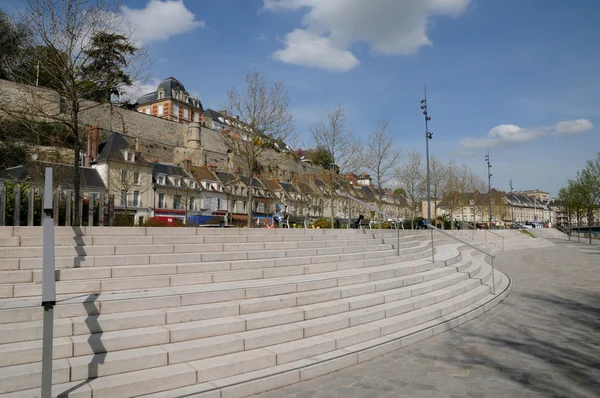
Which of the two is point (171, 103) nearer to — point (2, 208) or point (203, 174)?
point (203, 174)

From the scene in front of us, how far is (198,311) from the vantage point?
5.25 metres

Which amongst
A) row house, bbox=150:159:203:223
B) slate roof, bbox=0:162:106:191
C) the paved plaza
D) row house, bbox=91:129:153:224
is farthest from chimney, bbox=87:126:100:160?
the paved plaza

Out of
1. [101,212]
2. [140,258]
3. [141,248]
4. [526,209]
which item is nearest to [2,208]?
[101,212]

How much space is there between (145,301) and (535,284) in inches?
517

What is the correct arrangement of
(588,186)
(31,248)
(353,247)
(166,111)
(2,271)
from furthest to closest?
(166,111) < (588,186) < (353,247) < (31,248) < (2,271)

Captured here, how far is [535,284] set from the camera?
43.0 ft

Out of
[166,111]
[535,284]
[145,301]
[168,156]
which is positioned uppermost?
[166,111]

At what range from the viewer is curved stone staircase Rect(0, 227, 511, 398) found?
4.12 m

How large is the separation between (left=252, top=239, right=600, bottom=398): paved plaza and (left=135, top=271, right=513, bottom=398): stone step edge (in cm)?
10

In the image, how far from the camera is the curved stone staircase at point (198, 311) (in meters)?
4.12

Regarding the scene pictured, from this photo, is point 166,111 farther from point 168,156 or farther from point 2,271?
point 2,271

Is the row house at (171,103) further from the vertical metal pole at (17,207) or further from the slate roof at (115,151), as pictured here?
the vertical metal pole at (17,207)

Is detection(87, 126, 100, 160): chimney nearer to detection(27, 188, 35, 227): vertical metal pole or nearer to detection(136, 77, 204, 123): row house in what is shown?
detection(136, 77, 204, 123): row house

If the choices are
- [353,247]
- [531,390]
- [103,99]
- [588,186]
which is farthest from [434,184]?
[531,390]
